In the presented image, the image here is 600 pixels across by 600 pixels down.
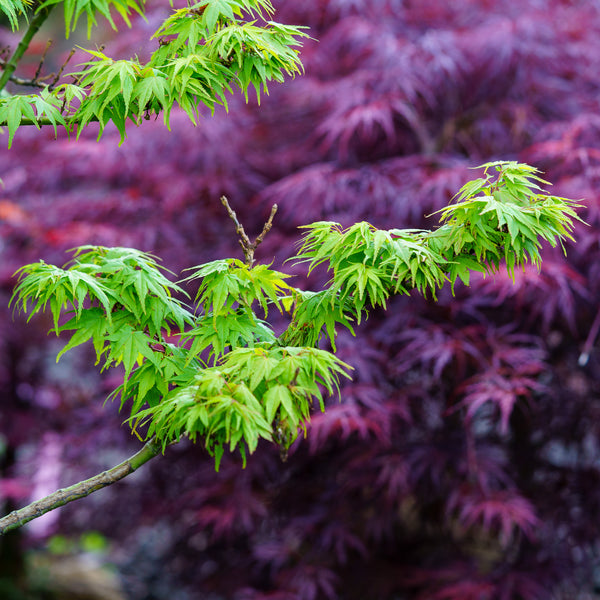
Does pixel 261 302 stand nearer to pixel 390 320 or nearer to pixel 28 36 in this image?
pixel 28 36

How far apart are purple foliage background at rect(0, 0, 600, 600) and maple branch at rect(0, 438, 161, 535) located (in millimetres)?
1152

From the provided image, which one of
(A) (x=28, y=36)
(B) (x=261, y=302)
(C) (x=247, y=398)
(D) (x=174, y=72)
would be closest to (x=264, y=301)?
(B) (x=261, y=302)

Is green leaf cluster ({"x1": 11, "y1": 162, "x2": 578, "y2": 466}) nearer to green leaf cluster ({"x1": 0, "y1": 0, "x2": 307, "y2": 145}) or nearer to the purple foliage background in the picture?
green leaf cluster ({"x1": 0, "y1": 0, "x2": 307, "y2": 145})

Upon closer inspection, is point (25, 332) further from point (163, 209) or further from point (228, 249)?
point (228, 249)

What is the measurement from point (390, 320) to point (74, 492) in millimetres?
1498

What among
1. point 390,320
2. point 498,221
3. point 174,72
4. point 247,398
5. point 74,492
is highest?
point 174,72

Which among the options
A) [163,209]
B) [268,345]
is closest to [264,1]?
[268,345]

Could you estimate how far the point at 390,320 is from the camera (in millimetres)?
2396

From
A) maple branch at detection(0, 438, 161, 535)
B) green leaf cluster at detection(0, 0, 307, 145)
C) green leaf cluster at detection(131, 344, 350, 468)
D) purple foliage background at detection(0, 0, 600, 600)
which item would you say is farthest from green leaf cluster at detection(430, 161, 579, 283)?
purple foliage background at detection(0, 0, 600, 600)

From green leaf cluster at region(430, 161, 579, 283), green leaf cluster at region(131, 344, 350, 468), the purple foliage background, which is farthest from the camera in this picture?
the purple foliage background

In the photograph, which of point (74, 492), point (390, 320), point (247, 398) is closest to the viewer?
point (247, 398)

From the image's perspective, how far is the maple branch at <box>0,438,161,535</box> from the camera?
3.60ft

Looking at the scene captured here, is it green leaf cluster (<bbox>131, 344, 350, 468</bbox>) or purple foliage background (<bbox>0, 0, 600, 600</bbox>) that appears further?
purple foliage background (<bbox>0, 0, 600, 600</bbox>)

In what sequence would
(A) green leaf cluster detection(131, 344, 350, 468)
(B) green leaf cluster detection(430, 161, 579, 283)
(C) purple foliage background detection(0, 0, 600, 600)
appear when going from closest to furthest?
(A) green leaf cluster detection(131, 344, 350, 468), (B) green leaf cluster detection(430, 161, 579, 283), (C) purple foliage background detection(0, 0, 600, 600)
